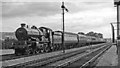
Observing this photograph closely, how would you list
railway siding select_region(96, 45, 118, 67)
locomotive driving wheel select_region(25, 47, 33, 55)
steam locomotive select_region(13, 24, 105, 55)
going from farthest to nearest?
1. steam locomotive select_region(13, 24, 105, 55)
2. locomotive driving wheel select_region(25, 47, 33, 55)
3. railway siding select_region(96, 45, 118, 67)

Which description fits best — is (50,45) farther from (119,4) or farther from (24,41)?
(119,4)

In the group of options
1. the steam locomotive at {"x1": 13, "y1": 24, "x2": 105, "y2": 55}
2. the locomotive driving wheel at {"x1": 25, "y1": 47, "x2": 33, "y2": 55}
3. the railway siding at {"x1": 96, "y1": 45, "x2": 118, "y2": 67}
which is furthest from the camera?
the steam locomotive at {"x1": 13, "y1": 24, "x2": 105, "y2": 55}

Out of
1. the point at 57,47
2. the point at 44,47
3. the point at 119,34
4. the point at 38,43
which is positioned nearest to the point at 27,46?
the point at 38,43

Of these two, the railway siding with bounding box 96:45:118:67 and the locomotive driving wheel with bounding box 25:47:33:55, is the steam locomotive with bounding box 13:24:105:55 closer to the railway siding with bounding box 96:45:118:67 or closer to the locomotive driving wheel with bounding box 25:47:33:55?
the locomotive driving wheel with bounding box 25:47:33:55

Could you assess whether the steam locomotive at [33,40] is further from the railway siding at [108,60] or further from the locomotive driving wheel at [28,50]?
the railway siding at [108,60]

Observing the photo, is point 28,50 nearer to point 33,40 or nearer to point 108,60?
point 33,40

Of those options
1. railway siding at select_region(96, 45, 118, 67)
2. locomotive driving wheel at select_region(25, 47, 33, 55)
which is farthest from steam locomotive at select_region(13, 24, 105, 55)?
railway siding at select_region(96, 45, 118, 67)

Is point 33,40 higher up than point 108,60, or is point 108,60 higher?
point 33,40

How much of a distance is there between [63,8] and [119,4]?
2730 centimetres

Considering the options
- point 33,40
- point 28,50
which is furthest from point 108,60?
point 33,40

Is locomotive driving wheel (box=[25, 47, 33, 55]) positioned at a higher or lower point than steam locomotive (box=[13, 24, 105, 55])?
lower

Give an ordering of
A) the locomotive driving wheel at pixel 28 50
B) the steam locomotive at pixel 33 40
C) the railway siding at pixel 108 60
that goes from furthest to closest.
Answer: the steam locomotive at pixel 33 40, the locomotive driving wheel at pixel 28 50, the railway siding at pixel 108 60

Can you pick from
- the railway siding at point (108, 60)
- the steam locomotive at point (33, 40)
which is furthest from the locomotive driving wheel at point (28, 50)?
the railway siding at point (108, 60)

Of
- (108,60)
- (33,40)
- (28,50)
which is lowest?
(108,60)
